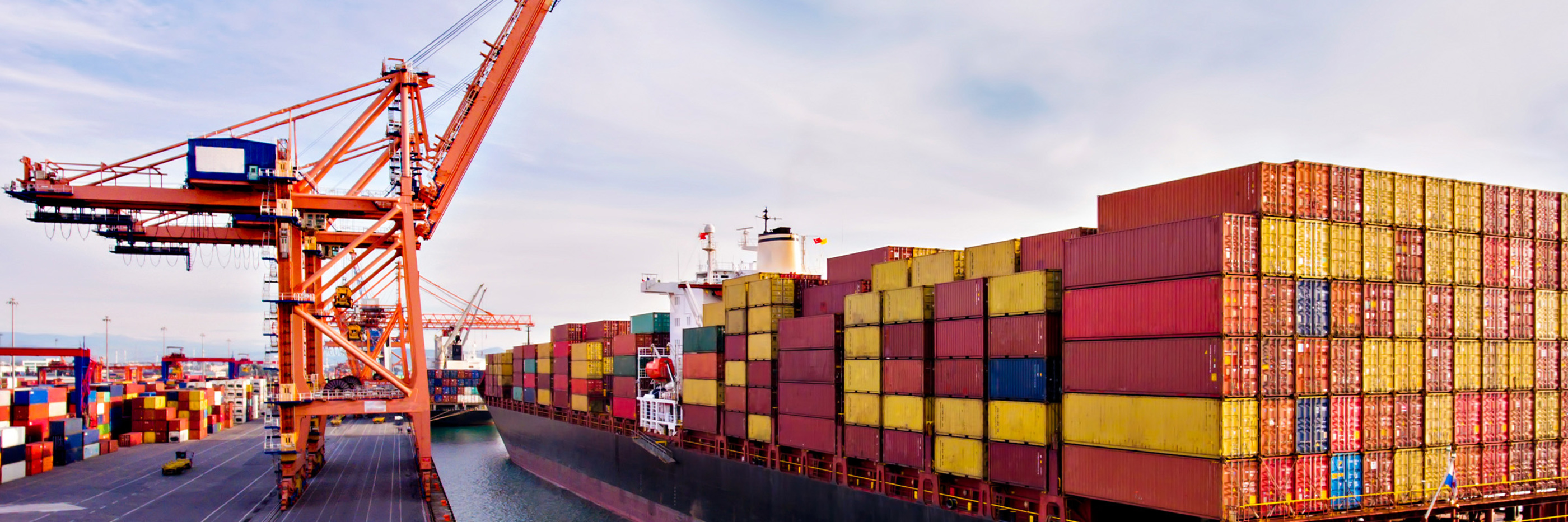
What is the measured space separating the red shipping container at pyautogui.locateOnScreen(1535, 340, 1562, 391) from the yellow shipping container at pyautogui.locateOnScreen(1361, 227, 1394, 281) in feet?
19.7

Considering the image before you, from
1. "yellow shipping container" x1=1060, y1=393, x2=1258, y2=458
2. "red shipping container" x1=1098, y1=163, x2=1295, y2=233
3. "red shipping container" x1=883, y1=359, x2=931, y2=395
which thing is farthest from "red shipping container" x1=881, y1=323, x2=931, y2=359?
"red shipping container" x1=1098, y1=163, x2=1295, y2=233

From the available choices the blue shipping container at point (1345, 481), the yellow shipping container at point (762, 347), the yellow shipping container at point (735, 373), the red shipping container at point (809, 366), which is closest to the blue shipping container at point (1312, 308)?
the blue shipping container at point (1345, 481)

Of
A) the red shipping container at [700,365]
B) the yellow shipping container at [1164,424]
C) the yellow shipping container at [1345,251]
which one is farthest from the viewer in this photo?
the red shipping container at [700,365]

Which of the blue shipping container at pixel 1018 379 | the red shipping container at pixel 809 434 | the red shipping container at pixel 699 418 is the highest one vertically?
the blue shipping container at pixel 1018 379

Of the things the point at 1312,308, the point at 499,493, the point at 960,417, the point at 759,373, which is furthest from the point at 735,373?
the point at 499,493

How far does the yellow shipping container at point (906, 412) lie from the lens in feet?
97.8

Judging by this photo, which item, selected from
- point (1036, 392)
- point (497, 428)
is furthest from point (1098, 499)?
point (497, 428)

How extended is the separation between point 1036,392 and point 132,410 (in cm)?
8593

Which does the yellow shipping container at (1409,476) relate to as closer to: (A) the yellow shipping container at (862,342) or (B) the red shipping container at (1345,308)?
(B) the red shipping container at (1345,308)

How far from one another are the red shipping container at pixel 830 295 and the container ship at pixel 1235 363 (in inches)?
130

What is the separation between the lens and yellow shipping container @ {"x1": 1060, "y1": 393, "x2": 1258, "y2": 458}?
2002cm

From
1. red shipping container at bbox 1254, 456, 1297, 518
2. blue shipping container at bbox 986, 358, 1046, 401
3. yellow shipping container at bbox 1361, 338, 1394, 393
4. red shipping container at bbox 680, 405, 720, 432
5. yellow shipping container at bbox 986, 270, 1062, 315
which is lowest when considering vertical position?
red shipping container at bbox 680, 405, 720, 432

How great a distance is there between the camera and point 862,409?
33.0 m

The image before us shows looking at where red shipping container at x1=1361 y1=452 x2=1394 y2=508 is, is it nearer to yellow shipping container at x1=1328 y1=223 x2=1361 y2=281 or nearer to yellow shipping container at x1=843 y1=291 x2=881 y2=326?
yellow shipping container at x1=1328 y1=223 x2=1361 y2=281
